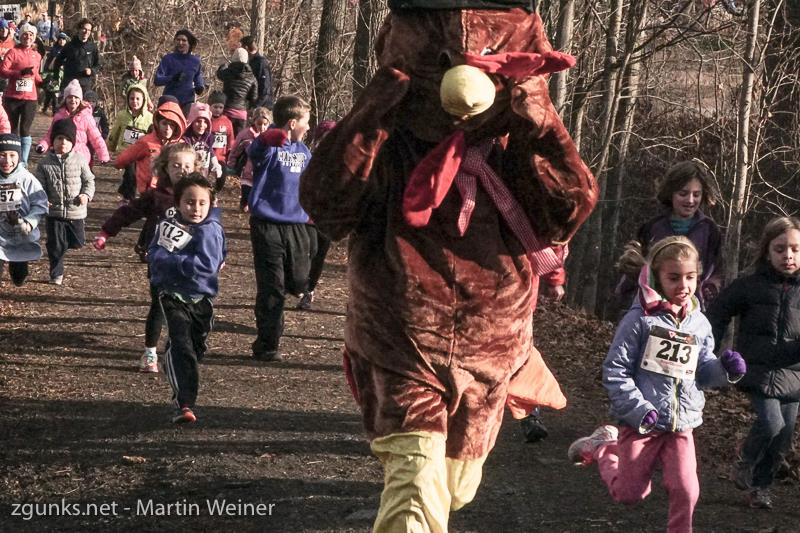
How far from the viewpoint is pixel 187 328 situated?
7727 mm

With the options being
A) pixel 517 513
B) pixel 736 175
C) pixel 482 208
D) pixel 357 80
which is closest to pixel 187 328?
pixel 517 513

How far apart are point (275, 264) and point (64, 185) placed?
3482mm

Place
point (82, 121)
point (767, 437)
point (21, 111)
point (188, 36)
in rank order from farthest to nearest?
1. point (188, 36)
2. point (21, 111)
3. point (82, 121)
4. point (767, 437)

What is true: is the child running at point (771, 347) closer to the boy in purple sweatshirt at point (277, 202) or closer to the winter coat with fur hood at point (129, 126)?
the boy in purple sweatshirt at point (277, 202)

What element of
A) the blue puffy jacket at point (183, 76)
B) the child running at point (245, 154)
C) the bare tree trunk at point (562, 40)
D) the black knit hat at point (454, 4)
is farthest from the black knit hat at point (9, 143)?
the blue puffy jacket at point (183, 76)

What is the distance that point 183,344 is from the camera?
25.2 feet

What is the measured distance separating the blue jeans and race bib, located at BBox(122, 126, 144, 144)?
9636 millimetres

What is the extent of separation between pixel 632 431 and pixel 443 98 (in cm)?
226

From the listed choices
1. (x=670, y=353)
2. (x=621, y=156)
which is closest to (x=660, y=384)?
(x=670, y=353)

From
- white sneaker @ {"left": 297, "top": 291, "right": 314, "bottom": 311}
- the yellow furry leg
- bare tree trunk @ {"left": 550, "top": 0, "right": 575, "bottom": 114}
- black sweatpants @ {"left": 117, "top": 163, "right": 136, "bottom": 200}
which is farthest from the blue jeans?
black sweatpants @ {"left": 117, "top": 163, "right": 136, "bottom": 200}

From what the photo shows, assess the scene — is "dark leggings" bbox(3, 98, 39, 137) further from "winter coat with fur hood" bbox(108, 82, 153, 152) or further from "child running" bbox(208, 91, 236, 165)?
"winter coat with fur hood" bbox(108, 82, 153, 152)

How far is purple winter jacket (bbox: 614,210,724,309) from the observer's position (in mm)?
7848

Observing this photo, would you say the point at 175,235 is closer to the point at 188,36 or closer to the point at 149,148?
the point at 149,148

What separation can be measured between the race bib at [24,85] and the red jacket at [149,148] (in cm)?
656
